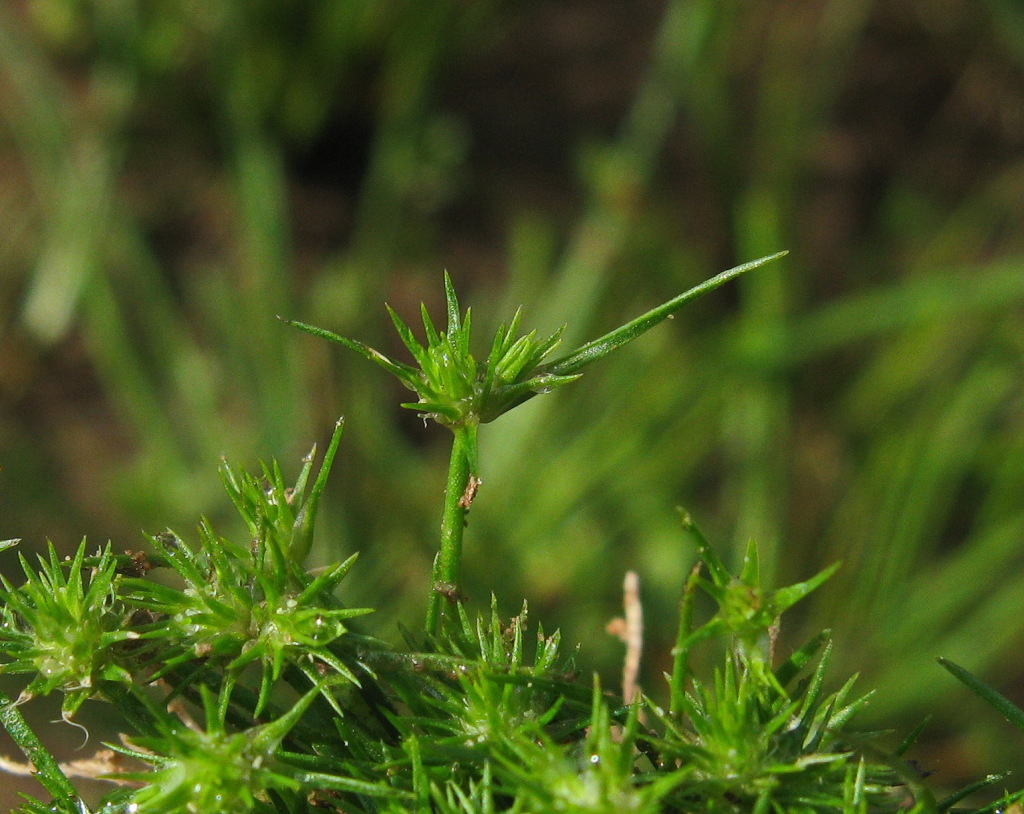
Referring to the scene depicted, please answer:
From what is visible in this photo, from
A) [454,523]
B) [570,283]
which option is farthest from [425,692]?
[570,283]

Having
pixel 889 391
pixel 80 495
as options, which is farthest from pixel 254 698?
pixel 80 495

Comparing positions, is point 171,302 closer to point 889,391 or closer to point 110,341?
point 110,341

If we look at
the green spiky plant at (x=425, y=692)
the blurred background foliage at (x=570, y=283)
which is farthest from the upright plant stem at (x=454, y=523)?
the blurred background foliage at (x=570, y=283)

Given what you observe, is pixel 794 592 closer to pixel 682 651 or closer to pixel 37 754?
pixel 682 651

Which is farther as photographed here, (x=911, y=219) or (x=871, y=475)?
(x=911, y=219)

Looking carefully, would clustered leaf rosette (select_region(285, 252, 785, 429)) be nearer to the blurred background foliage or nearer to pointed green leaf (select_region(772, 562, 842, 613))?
pointed green leaf (select_region(772, 562, 842, 613))

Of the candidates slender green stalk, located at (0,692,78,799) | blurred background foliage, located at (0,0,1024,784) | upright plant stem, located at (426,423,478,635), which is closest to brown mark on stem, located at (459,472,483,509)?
upright plant stem, located at (426,423,478,635)
